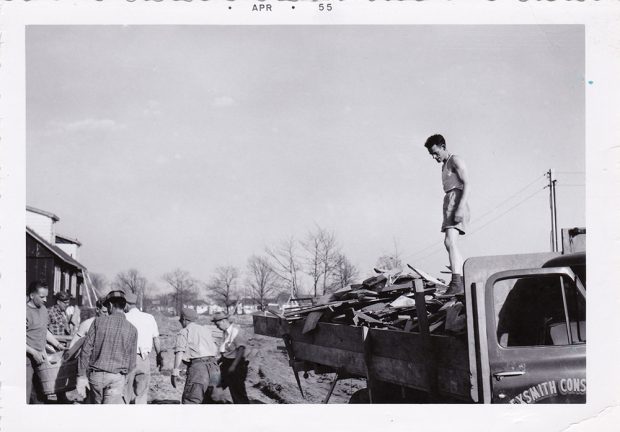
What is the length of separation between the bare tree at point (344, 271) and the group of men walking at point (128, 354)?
13928 mm

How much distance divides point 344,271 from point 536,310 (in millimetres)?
17171

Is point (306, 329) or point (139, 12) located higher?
point (139, 12)

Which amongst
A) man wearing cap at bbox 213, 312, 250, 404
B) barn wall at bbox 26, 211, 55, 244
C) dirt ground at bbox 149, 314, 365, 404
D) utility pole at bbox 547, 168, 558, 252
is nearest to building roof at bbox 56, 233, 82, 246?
barn wall at bbox 26, 211, 55, 244

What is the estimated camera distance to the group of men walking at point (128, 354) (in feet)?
21.0

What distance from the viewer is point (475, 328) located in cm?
428

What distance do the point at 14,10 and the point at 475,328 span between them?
4.77 meters

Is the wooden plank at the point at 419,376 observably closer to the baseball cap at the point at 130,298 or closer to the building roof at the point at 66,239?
the baseball cap at the point at 130,298

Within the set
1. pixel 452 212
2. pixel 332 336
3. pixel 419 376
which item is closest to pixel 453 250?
pixel 452 212

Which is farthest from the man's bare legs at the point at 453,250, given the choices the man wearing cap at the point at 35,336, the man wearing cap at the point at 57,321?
the man wearing cap at the point at 57,321

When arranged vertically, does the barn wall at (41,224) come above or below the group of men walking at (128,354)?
above

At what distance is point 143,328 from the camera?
301 inches
